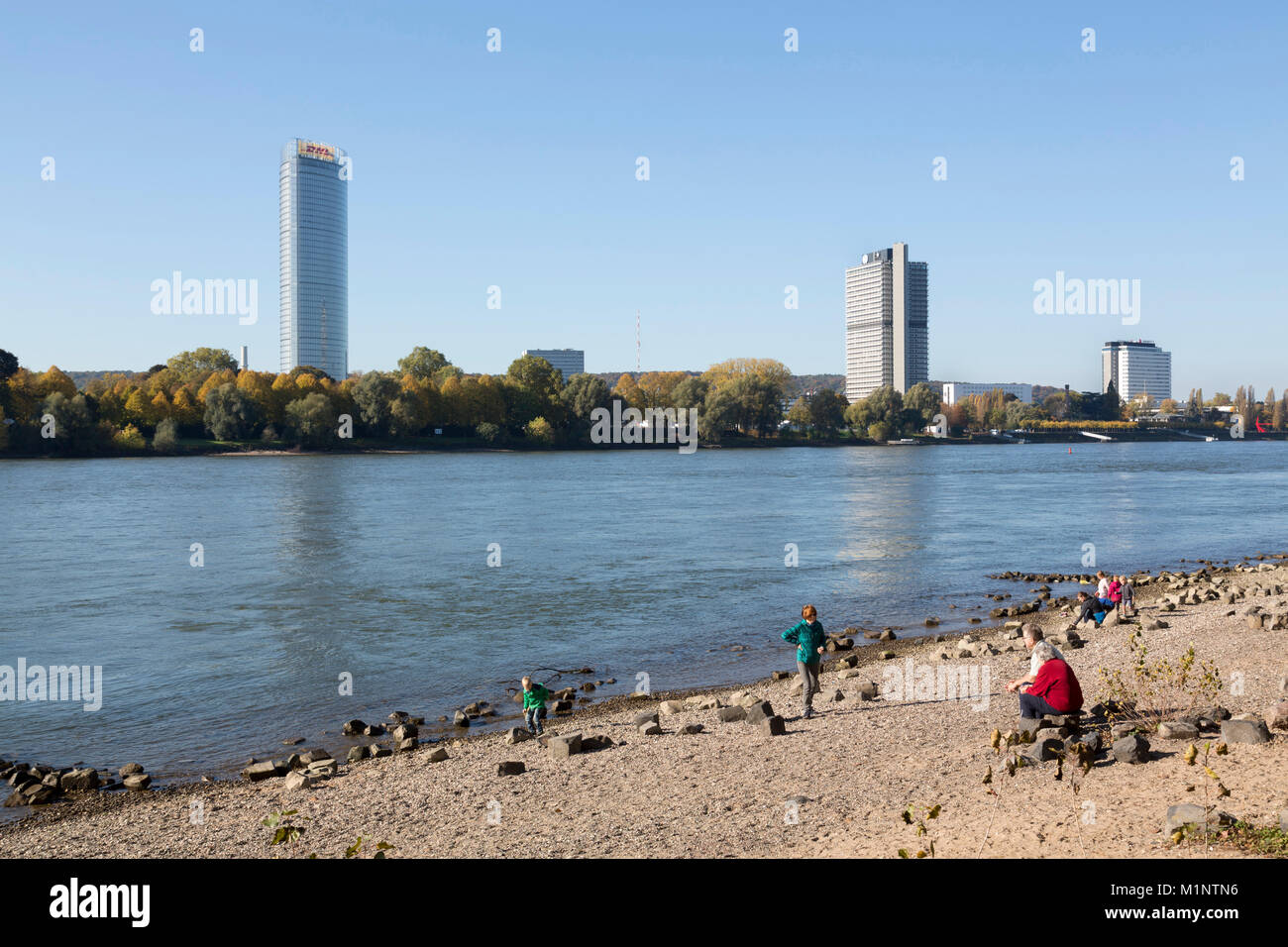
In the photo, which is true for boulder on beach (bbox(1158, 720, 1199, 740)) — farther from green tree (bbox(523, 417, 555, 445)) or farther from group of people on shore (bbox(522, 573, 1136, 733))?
green tree (bbox(523, 417, 555, 445))

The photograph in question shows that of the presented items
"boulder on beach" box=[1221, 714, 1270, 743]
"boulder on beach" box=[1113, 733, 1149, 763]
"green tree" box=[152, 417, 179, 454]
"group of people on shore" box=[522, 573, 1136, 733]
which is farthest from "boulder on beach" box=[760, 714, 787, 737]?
"green tree" box=[152, 417, 179, 454]

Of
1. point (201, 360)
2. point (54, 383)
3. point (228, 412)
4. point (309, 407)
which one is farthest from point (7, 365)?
point (201, 360)

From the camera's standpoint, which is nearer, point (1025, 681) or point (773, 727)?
point (1025, 681)

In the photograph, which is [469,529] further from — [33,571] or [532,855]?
[532,855]

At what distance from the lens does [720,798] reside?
43.1 ft

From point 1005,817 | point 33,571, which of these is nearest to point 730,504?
point 33,571

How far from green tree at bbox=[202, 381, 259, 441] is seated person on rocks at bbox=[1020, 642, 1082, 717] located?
147943 mm

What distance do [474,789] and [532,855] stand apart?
11.5 feet

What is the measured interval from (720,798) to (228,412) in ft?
486

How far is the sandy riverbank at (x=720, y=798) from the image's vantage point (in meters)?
10.8

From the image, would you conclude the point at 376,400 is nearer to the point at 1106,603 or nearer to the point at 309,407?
the point at 309,407

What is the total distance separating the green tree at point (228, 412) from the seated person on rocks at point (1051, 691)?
147943 mm

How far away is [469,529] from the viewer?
58.2 m

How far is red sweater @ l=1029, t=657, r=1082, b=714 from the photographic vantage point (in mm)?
14461
